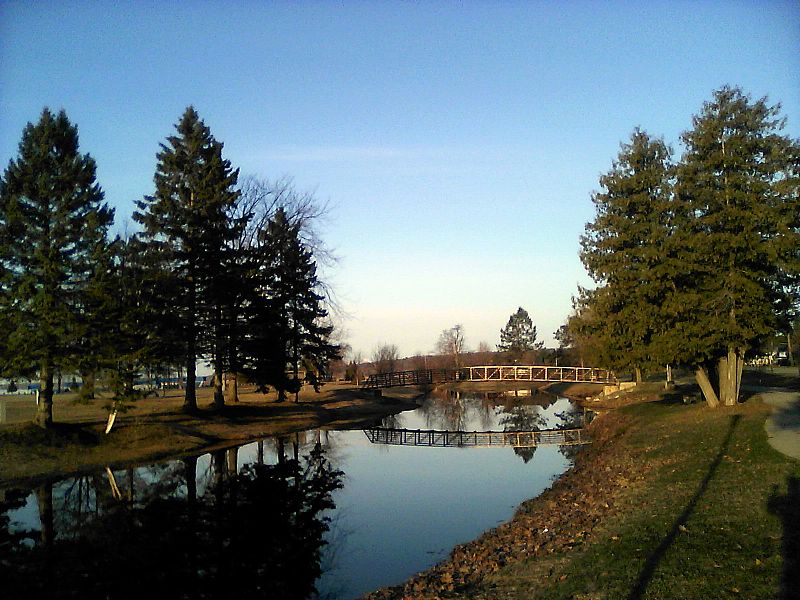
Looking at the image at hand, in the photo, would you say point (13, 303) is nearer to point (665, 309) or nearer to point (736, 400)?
point (665, 309)

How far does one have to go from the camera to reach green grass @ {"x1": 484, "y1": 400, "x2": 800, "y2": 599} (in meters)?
8.11

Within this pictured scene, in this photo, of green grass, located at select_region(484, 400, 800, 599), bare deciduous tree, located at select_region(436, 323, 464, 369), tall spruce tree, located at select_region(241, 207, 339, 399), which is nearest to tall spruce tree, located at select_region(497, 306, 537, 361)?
bare deciduous tree, located at select_region(436, 323, 464, 369)

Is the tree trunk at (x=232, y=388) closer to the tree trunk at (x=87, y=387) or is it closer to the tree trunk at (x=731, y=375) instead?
the tree trunk at (x=87, y=387)

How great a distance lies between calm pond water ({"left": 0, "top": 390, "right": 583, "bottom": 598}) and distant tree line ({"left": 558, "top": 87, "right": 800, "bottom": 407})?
238 inches

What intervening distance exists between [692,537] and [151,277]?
22.5 meters

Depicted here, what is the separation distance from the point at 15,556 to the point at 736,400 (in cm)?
2295

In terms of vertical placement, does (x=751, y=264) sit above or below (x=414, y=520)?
above

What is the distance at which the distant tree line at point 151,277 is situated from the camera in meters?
22.8

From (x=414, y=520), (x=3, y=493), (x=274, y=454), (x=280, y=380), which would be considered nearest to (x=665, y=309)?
(x=414, y=520)

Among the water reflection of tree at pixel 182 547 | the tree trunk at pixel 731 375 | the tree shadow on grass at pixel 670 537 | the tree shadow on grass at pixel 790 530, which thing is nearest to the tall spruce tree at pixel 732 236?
the tree trunk at pixel 731 375

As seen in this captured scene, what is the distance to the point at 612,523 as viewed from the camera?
38.8 feet

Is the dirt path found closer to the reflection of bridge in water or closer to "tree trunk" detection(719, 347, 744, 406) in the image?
"tree trunk" detection(719, 347, 744, 406)

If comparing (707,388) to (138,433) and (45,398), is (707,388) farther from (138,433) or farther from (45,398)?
(45,398)

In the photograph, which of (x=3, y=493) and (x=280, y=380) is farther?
(x=280, y=380)
